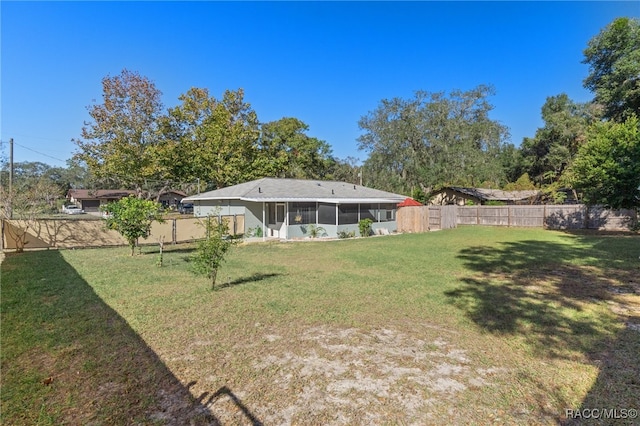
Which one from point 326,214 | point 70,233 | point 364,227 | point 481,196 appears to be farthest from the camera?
point 481,196

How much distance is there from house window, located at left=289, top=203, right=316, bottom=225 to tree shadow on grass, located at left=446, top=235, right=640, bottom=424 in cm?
926

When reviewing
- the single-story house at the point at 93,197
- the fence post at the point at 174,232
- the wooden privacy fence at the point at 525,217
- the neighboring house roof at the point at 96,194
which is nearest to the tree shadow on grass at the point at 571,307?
the wooden privacy fence at the point at 525,217

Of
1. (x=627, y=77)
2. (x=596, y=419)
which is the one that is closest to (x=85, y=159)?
(x=596, y=419)

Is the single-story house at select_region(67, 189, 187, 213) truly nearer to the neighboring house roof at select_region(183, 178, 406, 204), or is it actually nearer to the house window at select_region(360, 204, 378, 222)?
Result: the neighboring house roof at select_region(183, 178, 406, 204)

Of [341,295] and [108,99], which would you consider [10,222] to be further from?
[108,99]

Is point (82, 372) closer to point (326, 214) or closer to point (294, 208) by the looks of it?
point (294, 208)

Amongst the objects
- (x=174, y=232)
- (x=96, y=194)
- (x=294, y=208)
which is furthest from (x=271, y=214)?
(x=96, y=194)

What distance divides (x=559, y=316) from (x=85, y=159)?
33.4 meters

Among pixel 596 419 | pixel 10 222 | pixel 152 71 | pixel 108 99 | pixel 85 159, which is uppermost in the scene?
pixel 152 71

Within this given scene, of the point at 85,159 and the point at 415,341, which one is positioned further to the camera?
the point at 85,159

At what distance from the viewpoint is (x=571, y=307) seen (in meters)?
5.59

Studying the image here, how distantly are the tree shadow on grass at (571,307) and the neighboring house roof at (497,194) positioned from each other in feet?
78.4

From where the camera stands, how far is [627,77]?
23422 millimetres

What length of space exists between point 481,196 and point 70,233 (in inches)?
1306
